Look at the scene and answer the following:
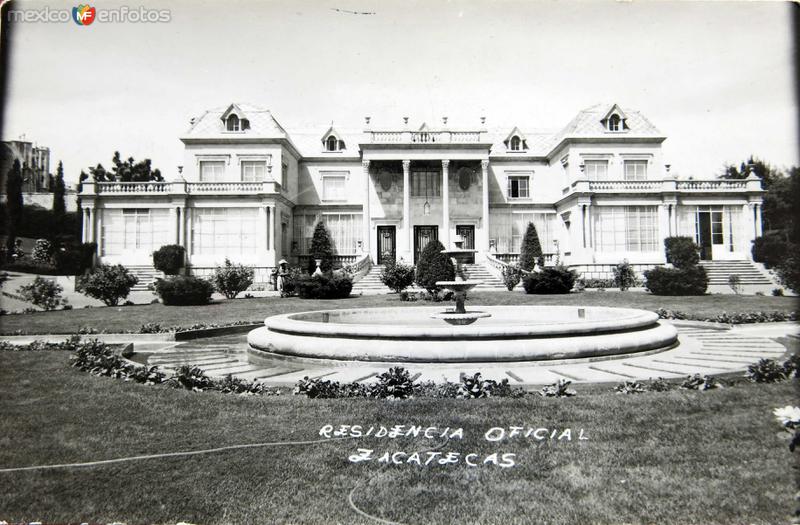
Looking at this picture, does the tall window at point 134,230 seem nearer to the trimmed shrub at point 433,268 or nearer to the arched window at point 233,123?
the arched window at point 233,123

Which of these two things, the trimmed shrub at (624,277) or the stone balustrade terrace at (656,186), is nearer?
the trimmed shrub at (624,277)

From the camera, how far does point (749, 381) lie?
6230mm

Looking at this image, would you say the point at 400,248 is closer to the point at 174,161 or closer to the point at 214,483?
the point at 174,161

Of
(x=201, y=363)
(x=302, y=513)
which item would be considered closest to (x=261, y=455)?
(x=302, y=513)

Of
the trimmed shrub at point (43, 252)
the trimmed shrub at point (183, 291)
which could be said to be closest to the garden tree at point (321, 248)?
the trimmed shrub at point (183, 291)

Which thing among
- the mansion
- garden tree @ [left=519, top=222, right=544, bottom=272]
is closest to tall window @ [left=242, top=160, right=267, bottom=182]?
the mansion

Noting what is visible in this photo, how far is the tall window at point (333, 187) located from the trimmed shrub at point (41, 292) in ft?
72.7

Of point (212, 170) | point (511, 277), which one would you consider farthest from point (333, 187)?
point (511, 277)

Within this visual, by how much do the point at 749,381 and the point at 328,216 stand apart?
116ft

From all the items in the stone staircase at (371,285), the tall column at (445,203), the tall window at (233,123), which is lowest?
the stone staircase at (371,285)

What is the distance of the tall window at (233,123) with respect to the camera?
37594 mm

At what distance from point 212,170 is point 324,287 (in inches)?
745

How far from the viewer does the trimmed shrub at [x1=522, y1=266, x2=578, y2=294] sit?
952 inches

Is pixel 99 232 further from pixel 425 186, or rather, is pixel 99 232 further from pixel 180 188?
pixel 425 186
